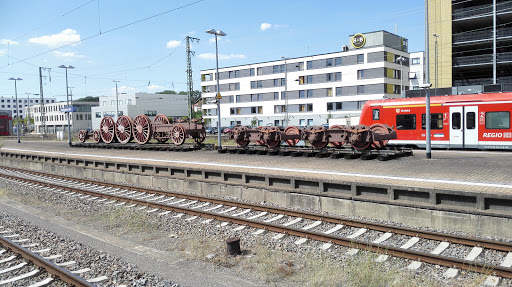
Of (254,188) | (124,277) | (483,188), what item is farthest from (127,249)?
(483,188)

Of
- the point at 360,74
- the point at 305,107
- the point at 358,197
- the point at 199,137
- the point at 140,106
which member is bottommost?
the point at 358,197

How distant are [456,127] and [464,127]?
1.28 feet

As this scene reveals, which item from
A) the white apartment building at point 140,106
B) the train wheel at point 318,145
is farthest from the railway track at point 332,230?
the white apartment building at point 140,106

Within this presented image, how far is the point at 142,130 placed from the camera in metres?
31.3

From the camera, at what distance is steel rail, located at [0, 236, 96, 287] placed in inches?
238

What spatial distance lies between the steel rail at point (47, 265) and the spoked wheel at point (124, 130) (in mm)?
25108

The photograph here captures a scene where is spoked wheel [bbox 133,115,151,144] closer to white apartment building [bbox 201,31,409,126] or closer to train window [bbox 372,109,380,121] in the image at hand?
train window [bbox 372,109,380,121]

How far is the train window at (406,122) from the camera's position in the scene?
22.4m

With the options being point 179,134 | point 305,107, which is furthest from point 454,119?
point 305,107

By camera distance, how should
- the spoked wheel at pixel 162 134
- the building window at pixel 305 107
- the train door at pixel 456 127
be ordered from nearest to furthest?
1. the train door at pixel 456 127
2. the spoked wheel at pixel 162 134
3. the building window at pixel 305 107

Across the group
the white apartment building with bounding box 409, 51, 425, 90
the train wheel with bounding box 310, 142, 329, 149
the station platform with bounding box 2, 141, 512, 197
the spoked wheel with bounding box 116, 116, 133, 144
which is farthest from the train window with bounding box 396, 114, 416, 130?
the white apartment building with bounding box 409, 51, 425, 90

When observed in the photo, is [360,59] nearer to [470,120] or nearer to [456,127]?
[456,127]

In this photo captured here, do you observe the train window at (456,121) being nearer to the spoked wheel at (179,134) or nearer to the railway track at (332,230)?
the railway track at (332,230)

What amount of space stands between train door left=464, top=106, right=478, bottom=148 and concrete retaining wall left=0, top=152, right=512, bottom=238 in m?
13.1
